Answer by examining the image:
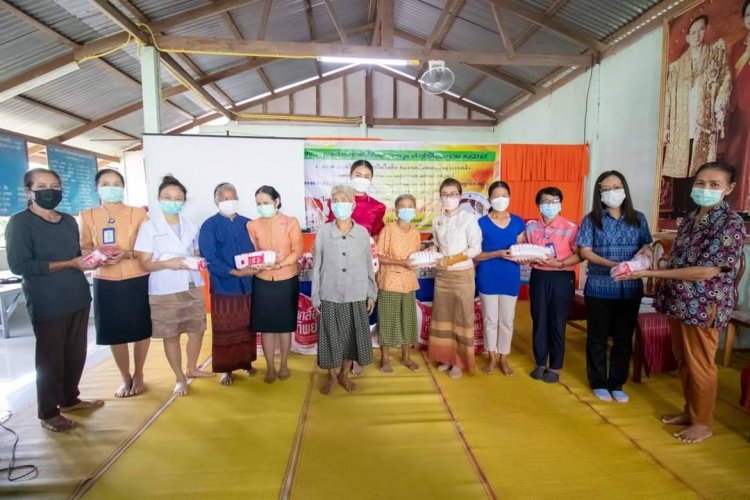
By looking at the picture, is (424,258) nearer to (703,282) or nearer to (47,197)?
(703,282)

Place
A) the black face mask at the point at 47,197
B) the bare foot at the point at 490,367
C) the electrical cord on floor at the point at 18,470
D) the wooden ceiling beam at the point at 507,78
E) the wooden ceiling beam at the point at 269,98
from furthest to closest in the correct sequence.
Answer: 1. the wooden ceiling beam at the point at 269,98
2. the wooden ceiling beam at the point at 507,78
3. the bare foot at the point at 490,367
4. the black face mask at the point at 47,197
5. the electrical cord on floor at the point at 18,470

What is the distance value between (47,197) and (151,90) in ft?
11.7

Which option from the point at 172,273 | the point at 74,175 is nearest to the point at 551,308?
the point at 172,273

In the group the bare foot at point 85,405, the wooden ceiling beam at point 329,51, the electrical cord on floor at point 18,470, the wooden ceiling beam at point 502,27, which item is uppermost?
the wooden ceiling beam at point 502,27

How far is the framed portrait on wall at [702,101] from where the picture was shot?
321 centimetres

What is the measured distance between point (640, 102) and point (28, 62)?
320 inches

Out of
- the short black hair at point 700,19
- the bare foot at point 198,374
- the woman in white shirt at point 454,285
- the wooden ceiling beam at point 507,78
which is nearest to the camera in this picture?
the woman in white shirt at point 454,285

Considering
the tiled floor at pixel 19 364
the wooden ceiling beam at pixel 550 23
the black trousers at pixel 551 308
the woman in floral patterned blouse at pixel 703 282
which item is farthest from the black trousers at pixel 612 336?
the wooden ceiling beam at pixel 550 23

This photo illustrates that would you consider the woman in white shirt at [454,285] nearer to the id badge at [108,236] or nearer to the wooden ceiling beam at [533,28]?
the id badge at [108,236]

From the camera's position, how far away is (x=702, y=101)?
3562 mm

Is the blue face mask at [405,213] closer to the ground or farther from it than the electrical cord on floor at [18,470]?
farther from it

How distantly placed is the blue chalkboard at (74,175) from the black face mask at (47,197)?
6.40 m

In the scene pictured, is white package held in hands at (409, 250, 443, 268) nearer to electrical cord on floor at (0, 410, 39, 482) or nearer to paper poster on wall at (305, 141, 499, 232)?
paper poster on wall at (305, 141, 499, 232)

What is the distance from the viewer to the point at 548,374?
2.96m
